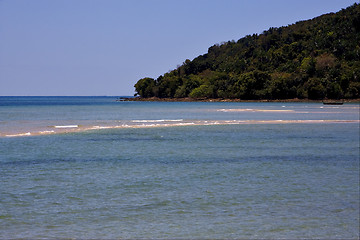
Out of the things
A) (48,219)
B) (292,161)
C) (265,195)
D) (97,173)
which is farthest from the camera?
(292,161)

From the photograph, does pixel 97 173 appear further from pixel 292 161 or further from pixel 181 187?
pixel 292 161

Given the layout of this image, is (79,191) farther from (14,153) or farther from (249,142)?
(249,142)

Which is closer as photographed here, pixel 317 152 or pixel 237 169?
pixel 237 169

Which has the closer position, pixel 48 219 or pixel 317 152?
pixel 48 219

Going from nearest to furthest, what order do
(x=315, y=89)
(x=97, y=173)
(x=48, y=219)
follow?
(x=48, y=219) → (x=97, y=173) → (x=315, y=89)

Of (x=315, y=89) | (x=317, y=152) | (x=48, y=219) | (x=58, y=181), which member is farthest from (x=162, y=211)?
(x=315, y=89)

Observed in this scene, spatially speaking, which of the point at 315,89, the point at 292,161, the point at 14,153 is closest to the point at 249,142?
the point at 292,161

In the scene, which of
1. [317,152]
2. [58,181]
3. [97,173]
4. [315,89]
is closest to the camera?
[58,181]

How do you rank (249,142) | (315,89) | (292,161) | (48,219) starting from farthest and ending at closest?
(315,89), (249,142), (292,161), (48,219)

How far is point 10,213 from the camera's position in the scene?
1278 cm

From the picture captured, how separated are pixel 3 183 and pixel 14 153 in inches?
395

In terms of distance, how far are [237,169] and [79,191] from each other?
7435mm

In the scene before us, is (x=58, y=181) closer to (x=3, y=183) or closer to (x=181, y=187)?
(x=3, y=183)

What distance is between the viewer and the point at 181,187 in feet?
53.4
